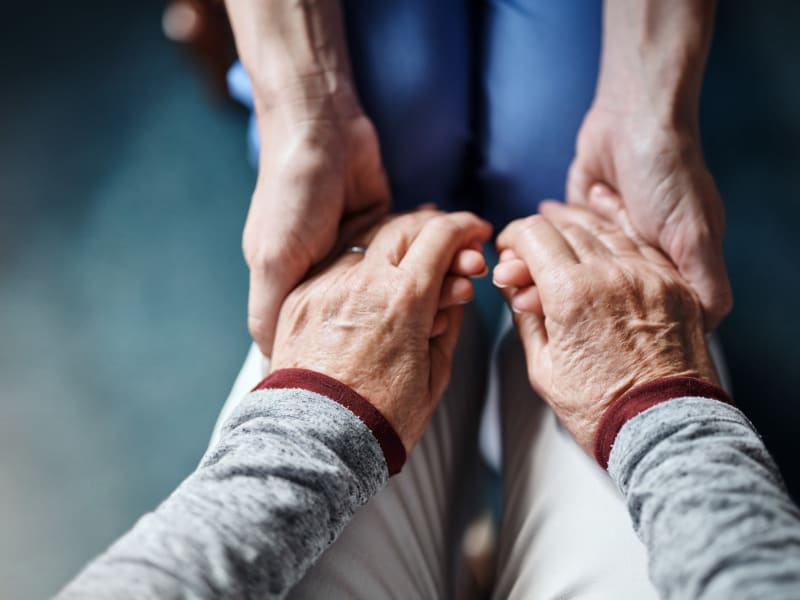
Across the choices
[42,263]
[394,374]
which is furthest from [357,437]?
[42,263]

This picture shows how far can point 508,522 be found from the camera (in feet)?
2.29

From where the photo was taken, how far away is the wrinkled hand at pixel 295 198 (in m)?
0.68

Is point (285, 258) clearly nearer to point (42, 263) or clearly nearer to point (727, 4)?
point (42, 263)

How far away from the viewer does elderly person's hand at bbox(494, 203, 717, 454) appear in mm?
591

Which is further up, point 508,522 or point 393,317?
point 393,317

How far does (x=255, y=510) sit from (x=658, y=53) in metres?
0.70

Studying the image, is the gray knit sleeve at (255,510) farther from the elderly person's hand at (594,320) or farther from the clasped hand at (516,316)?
the elderly person's hand at (594,320)

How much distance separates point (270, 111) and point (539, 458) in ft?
1.75

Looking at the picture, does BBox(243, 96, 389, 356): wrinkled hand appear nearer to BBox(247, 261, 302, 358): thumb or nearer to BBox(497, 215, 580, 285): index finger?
BBox(247, 261, 302, 358): thumb

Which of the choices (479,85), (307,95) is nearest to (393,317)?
(307,95)

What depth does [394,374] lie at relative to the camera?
0.61 metres

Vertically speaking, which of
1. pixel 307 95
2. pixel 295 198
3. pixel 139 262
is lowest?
pixel 139 262

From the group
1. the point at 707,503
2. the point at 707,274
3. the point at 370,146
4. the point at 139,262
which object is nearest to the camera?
the point at 707,503

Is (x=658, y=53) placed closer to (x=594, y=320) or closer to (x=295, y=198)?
(x=594, y=320)
